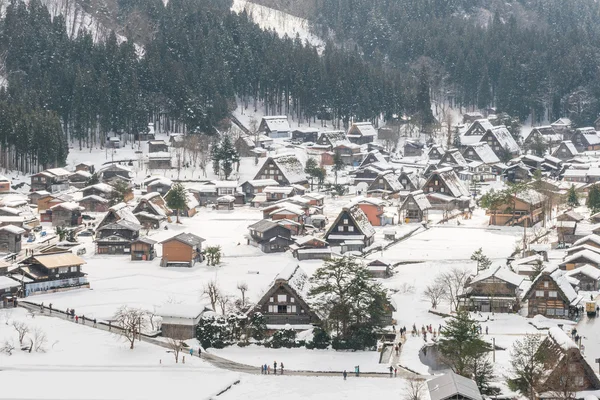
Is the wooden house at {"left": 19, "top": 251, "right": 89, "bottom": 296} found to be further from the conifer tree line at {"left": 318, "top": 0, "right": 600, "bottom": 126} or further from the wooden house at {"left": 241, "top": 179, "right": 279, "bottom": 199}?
the conifer tree line at {"left": 318, "top": 0, "right": 600, "bottom": 126}

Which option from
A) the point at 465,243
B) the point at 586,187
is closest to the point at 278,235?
the point at 465,243

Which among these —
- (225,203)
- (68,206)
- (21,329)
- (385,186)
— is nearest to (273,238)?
(68,206)

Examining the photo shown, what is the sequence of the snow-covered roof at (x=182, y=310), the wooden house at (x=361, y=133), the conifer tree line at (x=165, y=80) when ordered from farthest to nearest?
the wooden house at (x=361, y=133) < the conifer tree line at (x=165, y=80) < the snow-covered roof at (x=182, y=310)

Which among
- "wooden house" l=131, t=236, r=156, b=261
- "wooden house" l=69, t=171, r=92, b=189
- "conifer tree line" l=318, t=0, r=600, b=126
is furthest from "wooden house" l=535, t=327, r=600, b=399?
"conifer tree line" l=318, t=0, r=600, b=126

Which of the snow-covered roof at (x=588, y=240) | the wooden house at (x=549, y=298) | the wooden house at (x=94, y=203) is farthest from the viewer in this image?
the wooden house at (x=94, y=203)

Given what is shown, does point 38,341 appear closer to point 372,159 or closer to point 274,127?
point 372,159

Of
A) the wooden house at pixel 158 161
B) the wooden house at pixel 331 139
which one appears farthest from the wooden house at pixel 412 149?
the wooden house at pixel 158 161

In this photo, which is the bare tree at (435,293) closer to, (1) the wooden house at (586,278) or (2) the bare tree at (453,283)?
(2) the bare tree at (453,283)

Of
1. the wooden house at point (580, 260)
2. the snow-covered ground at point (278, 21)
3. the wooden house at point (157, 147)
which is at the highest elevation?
the snow-covered ground at point (278, 21)
